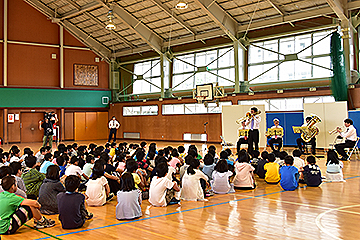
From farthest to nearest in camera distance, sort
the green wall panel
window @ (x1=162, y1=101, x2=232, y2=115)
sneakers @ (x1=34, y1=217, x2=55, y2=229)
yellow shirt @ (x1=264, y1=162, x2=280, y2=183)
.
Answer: the green wall panel → window @ (x1=162, y1=101, x2=232, y2=115) → yellow shirt @ (x1=264, y1=162, x2=280, y2=183) → sneakers @ (x1=34, y1=217, x2=55, y2=229)

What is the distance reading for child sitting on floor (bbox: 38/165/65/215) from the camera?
18.1 feet

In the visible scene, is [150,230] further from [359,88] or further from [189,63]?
[189,63]

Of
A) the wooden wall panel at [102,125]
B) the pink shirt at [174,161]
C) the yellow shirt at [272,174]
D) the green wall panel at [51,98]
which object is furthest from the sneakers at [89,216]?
the wooden wall panel at [102,125]

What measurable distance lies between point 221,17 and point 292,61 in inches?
165

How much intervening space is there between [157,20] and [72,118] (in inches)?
365

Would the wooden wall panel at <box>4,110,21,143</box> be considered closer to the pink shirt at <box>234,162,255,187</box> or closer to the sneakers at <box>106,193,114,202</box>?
the sneakers at <box>106,193,114,202</box>

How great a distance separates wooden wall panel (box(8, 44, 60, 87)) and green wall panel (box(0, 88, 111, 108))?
1.67 feet

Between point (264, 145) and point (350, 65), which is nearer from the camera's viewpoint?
point (350, 65)

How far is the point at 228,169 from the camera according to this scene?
7.51 meters

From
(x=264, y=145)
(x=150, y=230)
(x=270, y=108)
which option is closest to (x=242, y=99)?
(x=270, y=108)

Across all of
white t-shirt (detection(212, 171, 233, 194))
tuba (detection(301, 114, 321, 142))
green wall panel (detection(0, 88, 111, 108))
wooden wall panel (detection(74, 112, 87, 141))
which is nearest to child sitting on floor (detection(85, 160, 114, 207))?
white t-shirt (detection(212, 171, 233, 194))

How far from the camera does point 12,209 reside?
465 cm

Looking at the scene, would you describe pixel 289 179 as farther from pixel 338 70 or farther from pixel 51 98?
pixel 51 98

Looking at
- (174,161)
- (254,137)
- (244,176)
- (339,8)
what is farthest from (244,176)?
(339,8)
